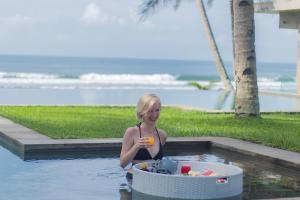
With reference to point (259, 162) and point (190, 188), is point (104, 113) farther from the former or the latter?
point (190, 188)

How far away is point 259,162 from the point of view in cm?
916

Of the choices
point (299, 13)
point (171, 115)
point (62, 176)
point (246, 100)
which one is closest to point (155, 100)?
point (62, 176)

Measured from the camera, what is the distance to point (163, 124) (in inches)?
529

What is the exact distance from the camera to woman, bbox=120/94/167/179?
6.53 m

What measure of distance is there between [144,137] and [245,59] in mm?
8480

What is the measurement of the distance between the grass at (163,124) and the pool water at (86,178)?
142cm

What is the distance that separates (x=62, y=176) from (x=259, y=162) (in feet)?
9.26

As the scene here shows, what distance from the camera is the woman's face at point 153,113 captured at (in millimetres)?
6508

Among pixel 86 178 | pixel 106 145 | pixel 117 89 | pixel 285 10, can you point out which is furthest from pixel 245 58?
pixel 117 89

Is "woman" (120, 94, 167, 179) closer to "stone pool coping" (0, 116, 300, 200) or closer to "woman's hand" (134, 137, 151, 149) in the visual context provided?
"woman's hand" (134, 137, 151, 149)

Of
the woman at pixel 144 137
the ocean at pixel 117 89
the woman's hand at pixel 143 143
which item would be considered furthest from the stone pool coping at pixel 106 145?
the ocean at pixel 117 89

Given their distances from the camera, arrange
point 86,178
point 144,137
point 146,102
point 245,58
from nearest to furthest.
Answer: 1. point 146,102
2. point 144,137
3. point 86,178
4. point 245,58

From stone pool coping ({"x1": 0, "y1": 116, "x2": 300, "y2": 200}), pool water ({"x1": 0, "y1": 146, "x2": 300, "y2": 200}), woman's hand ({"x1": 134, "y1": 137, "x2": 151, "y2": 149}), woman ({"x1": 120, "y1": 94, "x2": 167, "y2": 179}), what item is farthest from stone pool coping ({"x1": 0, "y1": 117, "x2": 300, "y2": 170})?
woman's hand ({"x1": 134, "y1": 137, "x2": 151, "y2": 149})

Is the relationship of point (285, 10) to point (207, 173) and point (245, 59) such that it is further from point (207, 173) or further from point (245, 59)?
point (207, 173)
